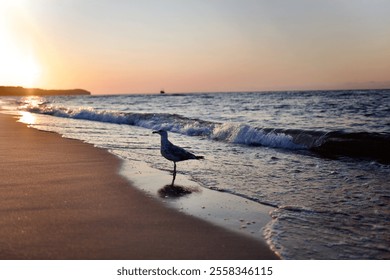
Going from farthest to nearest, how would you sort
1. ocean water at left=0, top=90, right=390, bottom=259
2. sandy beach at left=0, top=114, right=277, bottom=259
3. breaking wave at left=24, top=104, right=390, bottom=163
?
breaking wave at left=24, top=104, right=390, bottom=163 < ocean water at left=0, top=90, right=390, bottom=259 < sandy beach at left=0, top=114, right=277, bottom=259

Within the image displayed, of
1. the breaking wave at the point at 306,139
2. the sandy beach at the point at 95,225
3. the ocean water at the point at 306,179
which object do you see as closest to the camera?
the sandy beach at the point at 95,225

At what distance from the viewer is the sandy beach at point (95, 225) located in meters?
3.65

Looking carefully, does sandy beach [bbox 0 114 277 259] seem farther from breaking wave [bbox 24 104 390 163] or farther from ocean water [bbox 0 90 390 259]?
breaking wave [bbox 24 104 390 163]

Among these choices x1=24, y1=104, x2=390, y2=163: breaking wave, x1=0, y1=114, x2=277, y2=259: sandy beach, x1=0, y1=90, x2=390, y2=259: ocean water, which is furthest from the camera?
x1=24, y1=104, x2=390, y2=163: breaking wave

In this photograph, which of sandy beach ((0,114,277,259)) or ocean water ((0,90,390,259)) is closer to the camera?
sandy beach ((0,114,277,259))

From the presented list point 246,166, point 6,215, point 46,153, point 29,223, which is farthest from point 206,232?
point 46,153

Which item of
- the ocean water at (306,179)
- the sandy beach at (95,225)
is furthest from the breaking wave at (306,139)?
the sandy beach at (95,225)

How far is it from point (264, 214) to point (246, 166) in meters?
3.57

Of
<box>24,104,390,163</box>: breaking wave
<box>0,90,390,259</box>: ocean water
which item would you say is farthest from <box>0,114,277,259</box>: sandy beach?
<box>24,104,390,163</box>: breaking wave

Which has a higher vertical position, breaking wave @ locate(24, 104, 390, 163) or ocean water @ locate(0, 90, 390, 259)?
breaking wave @ locate(24, 104, 390, 163)

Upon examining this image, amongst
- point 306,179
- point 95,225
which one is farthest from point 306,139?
point 95,225

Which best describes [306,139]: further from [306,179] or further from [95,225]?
[95,225]

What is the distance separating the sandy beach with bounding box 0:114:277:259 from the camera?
12.0 feet

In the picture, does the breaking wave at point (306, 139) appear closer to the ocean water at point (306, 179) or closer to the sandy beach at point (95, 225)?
the ocean water at point (306, 179)
